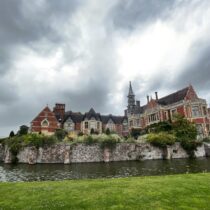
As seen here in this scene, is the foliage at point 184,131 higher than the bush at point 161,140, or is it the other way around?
the foliage at point 184,131

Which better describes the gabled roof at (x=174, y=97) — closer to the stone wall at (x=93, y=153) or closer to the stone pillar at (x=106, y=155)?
the stone wall at (x=93, y=153)

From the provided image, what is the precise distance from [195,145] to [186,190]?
97.4 feet

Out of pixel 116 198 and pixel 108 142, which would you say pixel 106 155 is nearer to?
pixel 108 142

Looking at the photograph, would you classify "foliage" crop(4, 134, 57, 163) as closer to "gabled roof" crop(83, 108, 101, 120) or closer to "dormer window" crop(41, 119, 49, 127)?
"dormer window" crop(41, 119, 49, 127)

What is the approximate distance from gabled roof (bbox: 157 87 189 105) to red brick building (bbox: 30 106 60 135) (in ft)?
95.6

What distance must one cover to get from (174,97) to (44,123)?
33.9 m

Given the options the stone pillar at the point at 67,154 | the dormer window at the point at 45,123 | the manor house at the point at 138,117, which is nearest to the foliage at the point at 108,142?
the stone pillar at the point at 67,154

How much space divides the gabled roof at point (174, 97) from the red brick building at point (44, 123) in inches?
1147

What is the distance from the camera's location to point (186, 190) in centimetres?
786

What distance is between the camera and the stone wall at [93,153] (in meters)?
31.2

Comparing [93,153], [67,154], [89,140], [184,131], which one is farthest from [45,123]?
[184,131]

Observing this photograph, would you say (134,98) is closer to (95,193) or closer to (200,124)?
(200,124)

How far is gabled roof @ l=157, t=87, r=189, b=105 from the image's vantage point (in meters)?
49.5

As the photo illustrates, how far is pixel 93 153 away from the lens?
3234 centimetres
